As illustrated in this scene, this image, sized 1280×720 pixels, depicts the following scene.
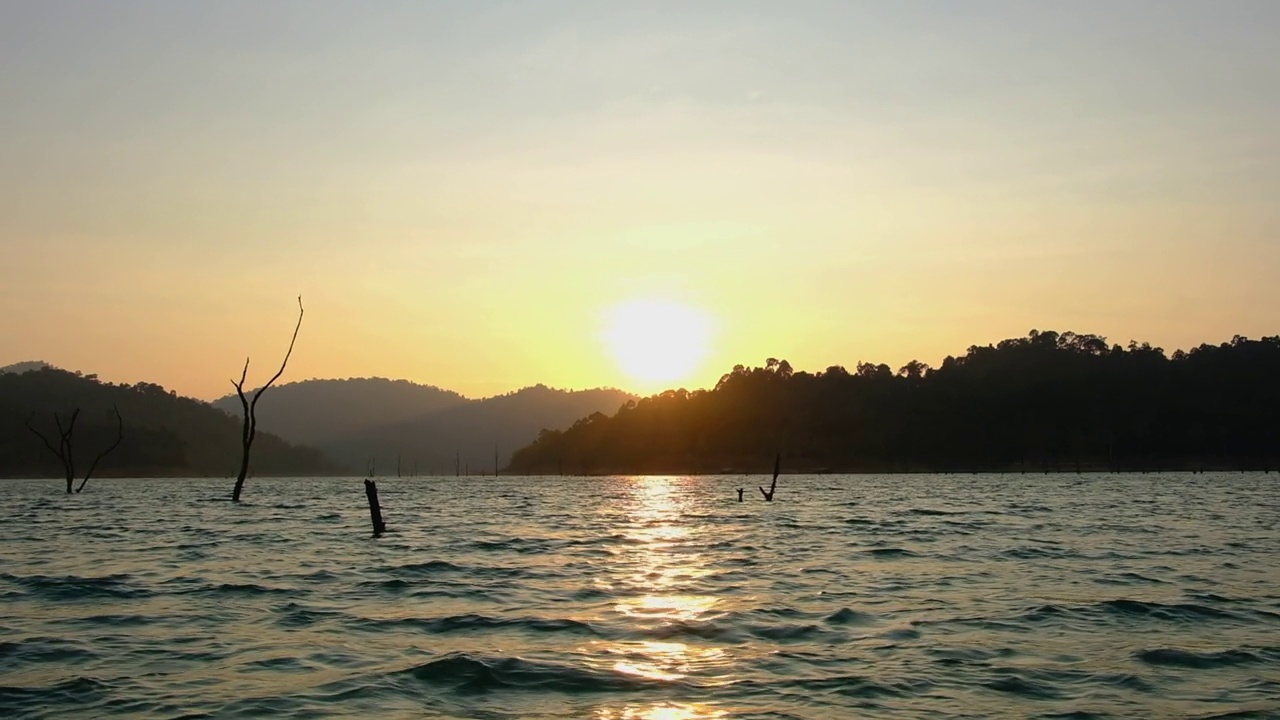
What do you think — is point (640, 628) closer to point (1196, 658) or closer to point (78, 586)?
point (1196, 658)

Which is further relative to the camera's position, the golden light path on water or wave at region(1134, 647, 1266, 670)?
wave at region(1134, 647, 1266, 670)

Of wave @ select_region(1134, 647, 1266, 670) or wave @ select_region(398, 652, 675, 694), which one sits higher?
wave @ select_region(1134, 647, 1266, 670)

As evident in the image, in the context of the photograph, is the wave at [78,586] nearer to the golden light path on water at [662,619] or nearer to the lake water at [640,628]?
the lake water at [640,628]

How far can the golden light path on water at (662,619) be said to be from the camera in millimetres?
13797

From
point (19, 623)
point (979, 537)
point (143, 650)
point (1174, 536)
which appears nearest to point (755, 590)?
point (143, 650)

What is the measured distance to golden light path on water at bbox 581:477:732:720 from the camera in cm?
1380

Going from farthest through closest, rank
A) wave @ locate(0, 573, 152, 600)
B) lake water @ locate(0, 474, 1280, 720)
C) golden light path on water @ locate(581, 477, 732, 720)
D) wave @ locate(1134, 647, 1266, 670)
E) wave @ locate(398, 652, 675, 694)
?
wave @ locate(0, 573, 152, 600)
wave @ locate(1134, 647, 1266, 670)
wave @ locate(398, 652, 675, 694)
lake water @ locate(0, 474, 1280, 720)
golden light path on water @ locate(581, 477, 732, 720)

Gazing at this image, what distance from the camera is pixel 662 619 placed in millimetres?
21141

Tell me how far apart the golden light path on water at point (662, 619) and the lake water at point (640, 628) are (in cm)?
8

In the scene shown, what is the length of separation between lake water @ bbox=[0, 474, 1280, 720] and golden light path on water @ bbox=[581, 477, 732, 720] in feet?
0.27

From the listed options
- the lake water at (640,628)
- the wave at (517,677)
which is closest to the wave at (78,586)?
the lake water at (640,628)

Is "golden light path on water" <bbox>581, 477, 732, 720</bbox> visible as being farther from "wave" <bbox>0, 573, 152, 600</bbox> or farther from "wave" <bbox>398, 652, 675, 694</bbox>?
"wave" <bbox>0, 573, 152, 600</bbox>

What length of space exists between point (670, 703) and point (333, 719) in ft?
13.5

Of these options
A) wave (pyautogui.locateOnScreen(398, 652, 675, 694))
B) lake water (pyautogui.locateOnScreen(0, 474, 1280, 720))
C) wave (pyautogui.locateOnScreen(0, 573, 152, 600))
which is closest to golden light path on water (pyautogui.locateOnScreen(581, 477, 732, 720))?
lake water (pyautogui.locateOnScreen(0, 474, 1280, 720))
